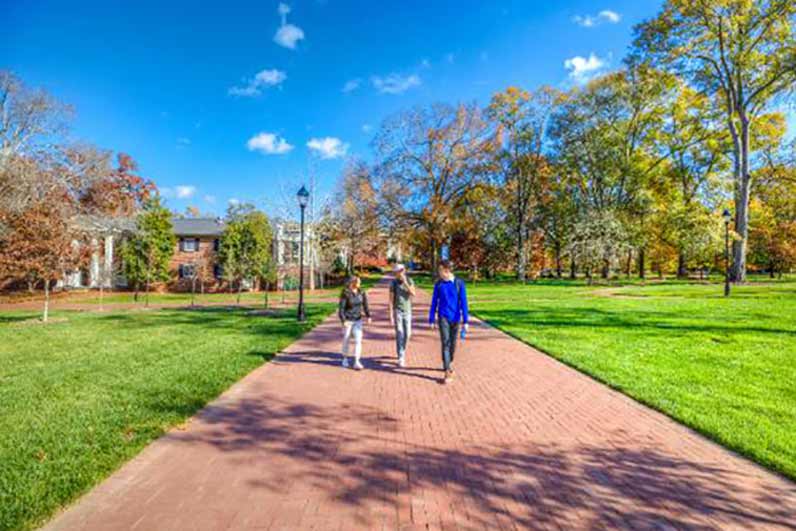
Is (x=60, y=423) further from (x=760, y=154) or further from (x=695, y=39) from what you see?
(x=760, y=154)

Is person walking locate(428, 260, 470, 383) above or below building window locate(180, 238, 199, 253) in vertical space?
below

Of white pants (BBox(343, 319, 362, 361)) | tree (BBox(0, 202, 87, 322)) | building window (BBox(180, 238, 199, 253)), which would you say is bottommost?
white pants (BBox(343, 319, 362, 361))

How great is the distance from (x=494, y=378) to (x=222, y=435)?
13.6ft

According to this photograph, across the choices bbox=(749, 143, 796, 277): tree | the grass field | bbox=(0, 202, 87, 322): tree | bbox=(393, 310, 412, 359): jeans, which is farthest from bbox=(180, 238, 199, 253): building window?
bbox=(749, 143, 796, 277): tree

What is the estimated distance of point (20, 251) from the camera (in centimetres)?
1234

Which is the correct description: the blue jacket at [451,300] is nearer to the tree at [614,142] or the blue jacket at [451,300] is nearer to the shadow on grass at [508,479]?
the shadow on grass at [508,479]

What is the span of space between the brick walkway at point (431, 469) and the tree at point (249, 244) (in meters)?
23.2

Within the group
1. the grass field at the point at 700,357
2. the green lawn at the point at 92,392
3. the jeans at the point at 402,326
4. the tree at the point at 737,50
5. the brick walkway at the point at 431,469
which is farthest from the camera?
the tree at the point at 737,50

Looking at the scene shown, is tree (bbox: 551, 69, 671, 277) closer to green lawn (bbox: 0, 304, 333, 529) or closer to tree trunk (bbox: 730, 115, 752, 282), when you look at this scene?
tree trunk (bbox: 730, 115, 752, 282)

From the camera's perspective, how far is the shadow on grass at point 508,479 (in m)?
2.75

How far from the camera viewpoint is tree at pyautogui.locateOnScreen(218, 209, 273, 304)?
2727 cm

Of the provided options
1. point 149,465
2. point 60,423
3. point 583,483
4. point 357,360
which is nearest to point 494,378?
point 357,360

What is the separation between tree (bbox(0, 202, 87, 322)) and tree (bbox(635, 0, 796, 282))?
108 feet

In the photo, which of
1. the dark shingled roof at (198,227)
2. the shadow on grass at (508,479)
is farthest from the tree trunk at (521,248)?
the shadow on grass at (508,479)
